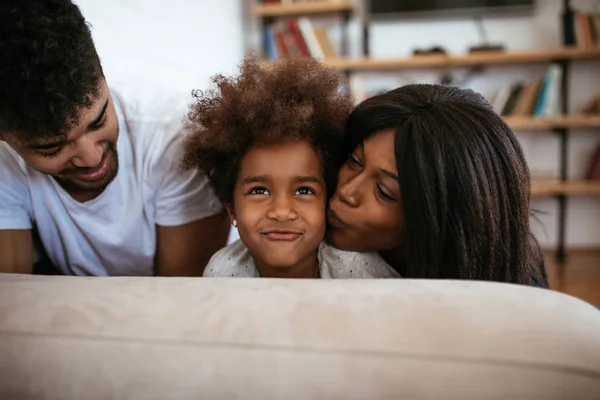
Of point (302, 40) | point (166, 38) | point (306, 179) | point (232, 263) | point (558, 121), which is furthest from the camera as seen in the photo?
point (302, 40)

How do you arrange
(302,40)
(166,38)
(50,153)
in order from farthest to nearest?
(302,40)
(166,38)
(50,153)

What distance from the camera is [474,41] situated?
11.5 ft

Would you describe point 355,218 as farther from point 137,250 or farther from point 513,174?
point 137,250

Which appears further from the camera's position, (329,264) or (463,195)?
(329,264)

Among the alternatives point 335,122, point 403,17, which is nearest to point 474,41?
point 403,17

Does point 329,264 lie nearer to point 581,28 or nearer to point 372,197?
point 372,197

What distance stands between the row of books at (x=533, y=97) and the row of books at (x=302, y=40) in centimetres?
109

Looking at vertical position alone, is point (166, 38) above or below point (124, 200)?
above

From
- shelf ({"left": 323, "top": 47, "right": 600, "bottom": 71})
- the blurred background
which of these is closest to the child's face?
the blurred background

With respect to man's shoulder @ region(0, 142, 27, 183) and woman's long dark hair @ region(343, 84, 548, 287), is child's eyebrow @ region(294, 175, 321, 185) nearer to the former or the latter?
woman's long dark hair @ region(343, 84, 548, 287)

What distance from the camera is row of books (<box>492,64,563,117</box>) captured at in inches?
125

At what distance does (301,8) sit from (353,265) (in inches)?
105

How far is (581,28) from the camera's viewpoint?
314 centimetres

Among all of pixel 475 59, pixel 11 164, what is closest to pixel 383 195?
pixel 11 164
